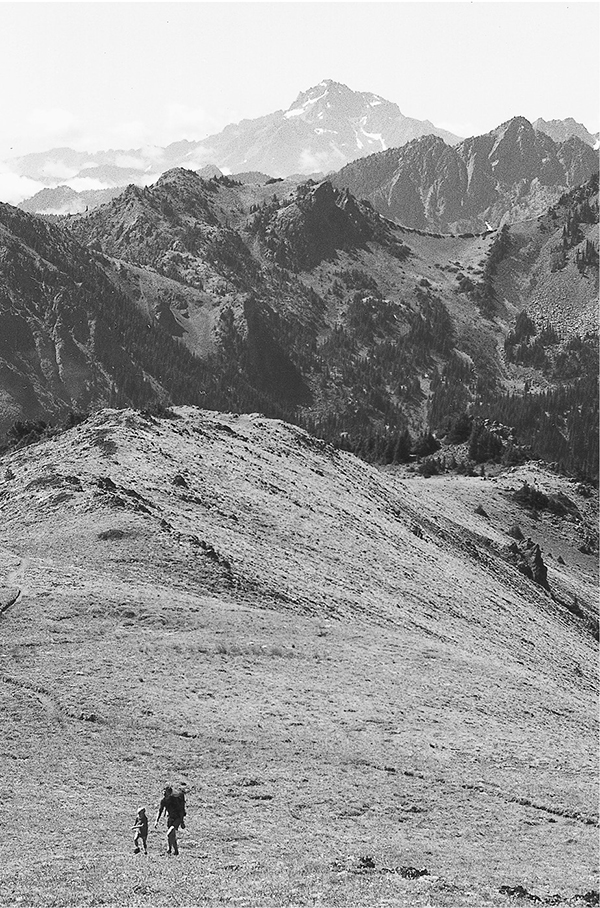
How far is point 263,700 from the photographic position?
31.8 meters

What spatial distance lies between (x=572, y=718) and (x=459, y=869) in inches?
811

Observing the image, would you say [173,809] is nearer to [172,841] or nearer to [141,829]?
[172,841]

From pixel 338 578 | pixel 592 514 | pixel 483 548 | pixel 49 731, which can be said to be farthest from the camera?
pixel 592 514

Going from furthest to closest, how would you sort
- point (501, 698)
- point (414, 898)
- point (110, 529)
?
point (110, 529), point (501, 698), point (414, 898)

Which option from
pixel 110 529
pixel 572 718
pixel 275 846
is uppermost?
pixel 110 529

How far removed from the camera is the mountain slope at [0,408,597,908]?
2072 cm

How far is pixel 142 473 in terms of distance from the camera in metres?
58.5

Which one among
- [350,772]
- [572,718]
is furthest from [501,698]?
[350,772]

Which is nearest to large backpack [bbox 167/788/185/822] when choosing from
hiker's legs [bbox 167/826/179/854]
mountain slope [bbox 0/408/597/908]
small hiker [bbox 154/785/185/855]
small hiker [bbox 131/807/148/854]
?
small hiker [bbox 154/785/185/855]

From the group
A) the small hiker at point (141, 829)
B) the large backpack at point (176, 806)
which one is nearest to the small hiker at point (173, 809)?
the large backpack at point (176, 806)

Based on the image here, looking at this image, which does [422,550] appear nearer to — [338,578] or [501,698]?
[338,578]

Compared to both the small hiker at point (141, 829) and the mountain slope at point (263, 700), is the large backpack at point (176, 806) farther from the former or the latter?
the mountain slope at point (263, 700)

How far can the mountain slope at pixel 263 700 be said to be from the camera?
20719 mm

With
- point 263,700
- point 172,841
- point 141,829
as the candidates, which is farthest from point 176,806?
point 263,700
